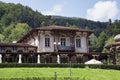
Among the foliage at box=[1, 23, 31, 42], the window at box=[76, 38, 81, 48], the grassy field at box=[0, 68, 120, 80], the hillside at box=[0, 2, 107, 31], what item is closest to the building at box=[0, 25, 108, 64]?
the window at box=[76, 38, 81, 48]

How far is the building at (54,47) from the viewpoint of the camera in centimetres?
6109

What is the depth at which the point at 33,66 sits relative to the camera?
165 feet

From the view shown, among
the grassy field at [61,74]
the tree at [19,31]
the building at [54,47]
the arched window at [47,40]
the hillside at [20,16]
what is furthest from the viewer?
the hillside at [20,16]

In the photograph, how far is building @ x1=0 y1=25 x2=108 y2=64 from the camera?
2405 inches

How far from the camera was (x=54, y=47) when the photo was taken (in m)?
63.1

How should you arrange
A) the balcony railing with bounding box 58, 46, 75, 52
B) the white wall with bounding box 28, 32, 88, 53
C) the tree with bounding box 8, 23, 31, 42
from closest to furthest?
the balcony railing with bounding box 58, 46, 75, 52 → the white wall with bounding box 28, 32, 88, 53 → the tree with bounding box 8, 23, 31, 42

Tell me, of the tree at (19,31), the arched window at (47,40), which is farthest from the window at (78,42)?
the tree at (19,31)

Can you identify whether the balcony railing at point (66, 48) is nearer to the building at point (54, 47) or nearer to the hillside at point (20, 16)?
the building at point (54, 47)

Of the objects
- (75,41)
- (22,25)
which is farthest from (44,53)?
(22,25)

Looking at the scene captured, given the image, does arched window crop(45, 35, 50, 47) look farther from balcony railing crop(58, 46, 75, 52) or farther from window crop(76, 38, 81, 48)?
window crop(76, 38, 81, 48)

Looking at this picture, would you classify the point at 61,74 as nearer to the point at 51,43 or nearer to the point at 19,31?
the point at 51,43

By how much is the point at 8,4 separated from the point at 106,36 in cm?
5755

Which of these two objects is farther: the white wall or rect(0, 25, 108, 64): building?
the white wall

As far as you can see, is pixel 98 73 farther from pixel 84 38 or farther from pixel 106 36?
pixel 106 36
